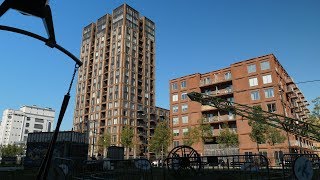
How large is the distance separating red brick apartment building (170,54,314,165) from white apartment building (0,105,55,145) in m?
119

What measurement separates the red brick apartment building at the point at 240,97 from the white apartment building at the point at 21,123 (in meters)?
119

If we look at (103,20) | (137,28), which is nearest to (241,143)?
(137,28)

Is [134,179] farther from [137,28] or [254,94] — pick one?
[137,28]

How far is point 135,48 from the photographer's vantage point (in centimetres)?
10375

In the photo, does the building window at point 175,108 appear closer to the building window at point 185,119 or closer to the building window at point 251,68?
the building window at point 185,119

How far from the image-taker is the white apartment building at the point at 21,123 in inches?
6609

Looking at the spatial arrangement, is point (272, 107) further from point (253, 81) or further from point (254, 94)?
point (253, 81)

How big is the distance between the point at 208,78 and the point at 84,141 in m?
37.4

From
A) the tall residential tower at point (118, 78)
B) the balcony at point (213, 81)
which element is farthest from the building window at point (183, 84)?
the tall residential tower at point (118, 78)

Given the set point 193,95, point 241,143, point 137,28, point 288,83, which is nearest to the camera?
point 193,95

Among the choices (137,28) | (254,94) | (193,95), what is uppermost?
(137,28)

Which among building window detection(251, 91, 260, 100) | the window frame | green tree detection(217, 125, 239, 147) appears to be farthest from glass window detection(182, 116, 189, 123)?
building window detection(251, 91, 260, 100)

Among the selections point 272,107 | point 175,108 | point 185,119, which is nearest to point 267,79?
point 272,107

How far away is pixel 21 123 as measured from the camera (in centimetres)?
17125
